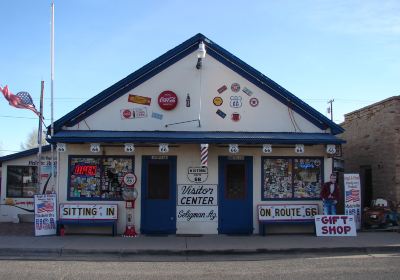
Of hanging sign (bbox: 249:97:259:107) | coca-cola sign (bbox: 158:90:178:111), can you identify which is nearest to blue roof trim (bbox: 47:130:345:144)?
coca-cola sign (bbox: 158:90:178:111)

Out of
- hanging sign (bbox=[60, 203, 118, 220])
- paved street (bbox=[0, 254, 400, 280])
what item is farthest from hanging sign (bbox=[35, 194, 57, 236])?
paved street (bbox=[0, 254, 400, 280])

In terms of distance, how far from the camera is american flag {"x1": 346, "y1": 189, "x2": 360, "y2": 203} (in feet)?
51.4

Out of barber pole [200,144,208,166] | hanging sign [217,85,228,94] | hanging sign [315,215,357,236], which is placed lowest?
hanging sign [315,215,357,236]

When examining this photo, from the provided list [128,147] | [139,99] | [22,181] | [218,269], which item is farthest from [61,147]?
[22,181]

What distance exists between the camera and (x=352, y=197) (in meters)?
15.7

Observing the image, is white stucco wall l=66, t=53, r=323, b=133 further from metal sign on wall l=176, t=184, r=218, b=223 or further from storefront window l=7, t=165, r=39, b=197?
storefront window l=7, t=165, r=39, b=197

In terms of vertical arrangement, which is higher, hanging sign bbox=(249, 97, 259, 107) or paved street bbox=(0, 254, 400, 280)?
hanging sign bbox=(249, 97, 259, 107)

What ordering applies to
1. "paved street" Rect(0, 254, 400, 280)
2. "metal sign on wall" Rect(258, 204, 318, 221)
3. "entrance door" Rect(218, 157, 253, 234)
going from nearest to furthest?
1. "paved street" Rect(0, 254, 400, 280)
2. "metal sign on wall" Rect(258, 204, 318, 221)
3. "entrance door" Rect(218, 157, 253, 234)

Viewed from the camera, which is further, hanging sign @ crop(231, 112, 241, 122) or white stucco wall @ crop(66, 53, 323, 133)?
hanging sign @ crop(231, 112, 241, 122)

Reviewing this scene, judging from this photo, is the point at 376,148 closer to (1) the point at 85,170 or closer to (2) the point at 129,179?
(2) the point at 129,179

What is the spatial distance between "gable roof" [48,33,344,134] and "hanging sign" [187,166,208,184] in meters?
3.25

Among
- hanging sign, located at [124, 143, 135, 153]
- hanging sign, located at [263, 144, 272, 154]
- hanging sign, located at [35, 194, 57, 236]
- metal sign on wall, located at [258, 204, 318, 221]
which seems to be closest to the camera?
hanging sign, located at [35, 194, 57, 236]

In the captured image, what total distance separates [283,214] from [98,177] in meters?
5.92

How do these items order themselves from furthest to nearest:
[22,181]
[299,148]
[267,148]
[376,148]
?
1. [22,181]
2. [376,148]
3. [299,148]
4. [267,148]
